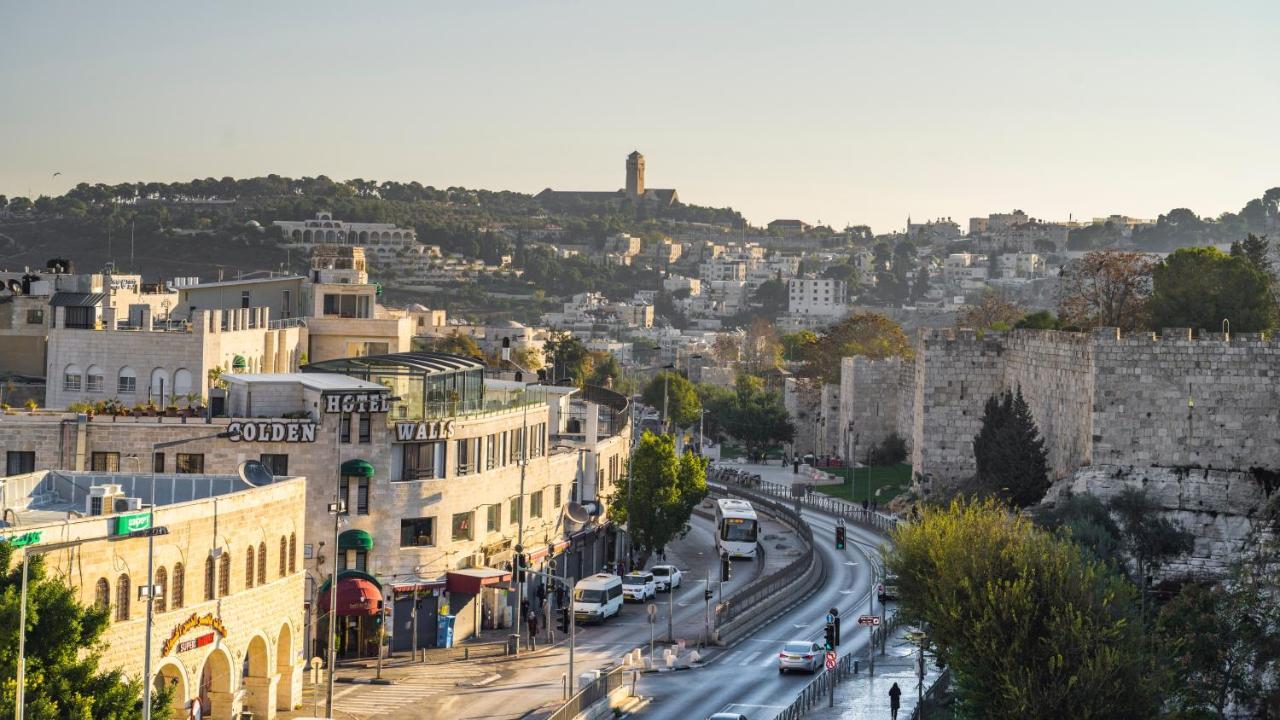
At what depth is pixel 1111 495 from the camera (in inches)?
2199

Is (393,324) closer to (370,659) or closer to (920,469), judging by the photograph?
(920,469)

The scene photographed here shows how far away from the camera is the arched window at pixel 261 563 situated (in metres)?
37.8

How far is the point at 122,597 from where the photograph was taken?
3225 cm

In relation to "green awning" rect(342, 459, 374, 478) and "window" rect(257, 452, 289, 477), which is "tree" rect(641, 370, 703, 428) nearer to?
"green awning" rect(342, 459, 374, 478)

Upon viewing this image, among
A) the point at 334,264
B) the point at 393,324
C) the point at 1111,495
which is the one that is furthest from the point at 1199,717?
the point at 334,264

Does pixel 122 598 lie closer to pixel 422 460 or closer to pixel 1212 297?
pixel 422 460

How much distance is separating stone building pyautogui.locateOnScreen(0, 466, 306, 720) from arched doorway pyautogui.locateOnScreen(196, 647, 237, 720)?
0.06 feet

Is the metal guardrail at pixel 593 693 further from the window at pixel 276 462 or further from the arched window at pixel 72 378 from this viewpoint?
the arched window at pixel 72 378

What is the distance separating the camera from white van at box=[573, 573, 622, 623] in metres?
53.2

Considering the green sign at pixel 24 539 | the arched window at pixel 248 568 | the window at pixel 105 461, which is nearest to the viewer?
the green sign at pixel 24 539

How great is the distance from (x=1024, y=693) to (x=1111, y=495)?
20.3 meters

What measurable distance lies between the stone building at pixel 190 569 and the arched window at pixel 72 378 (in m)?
20.7

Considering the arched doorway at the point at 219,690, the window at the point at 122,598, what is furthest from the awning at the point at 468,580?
the window at the point at 122,598

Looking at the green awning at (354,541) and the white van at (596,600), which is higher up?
the green awning at (354,541)
